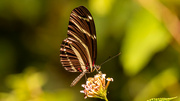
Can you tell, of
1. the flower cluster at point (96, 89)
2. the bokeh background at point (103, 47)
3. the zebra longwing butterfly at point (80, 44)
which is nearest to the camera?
the flower cluster at point (96, 89)

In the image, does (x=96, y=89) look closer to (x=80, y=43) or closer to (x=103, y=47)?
(x=80, y=43)

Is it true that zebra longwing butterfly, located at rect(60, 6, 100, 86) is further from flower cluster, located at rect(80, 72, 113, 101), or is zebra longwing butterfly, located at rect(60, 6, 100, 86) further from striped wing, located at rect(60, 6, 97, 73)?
flower cluster, located at rect(80, 72, 113, 101)

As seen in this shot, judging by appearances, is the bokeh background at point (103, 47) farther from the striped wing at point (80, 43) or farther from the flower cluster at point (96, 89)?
the flower cluster at point (96, 89)

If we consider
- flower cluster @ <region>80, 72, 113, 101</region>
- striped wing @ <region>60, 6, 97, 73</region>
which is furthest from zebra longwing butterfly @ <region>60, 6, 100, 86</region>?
flower cluster @ <region>80, 72, 113, 101</region>

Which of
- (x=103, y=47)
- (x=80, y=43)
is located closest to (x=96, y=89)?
(x=80, y=43)

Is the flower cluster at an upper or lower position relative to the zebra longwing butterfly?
lower

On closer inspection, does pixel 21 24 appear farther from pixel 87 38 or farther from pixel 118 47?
pixel 87 38

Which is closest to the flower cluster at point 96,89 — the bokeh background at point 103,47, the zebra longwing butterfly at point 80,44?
the zebra longwing butterfly at point 80,44
